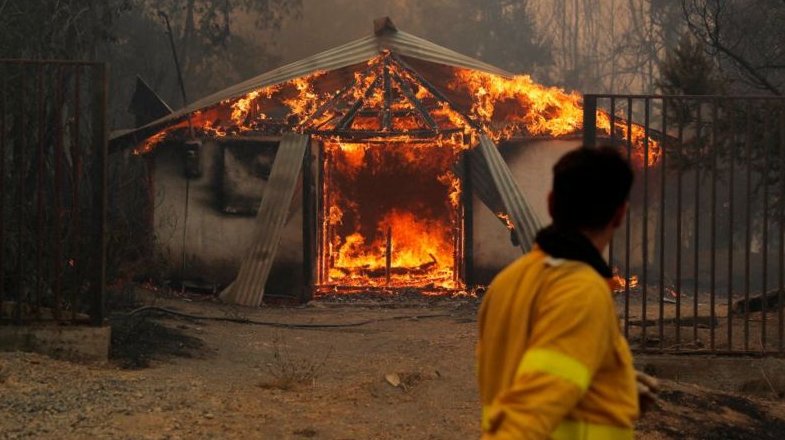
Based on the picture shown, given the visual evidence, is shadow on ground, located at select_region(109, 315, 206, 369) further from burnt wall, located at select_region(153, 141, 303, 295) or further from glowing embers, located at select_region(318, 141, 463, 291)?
glowing embers, located at select_region(318, 141, 463, 291)

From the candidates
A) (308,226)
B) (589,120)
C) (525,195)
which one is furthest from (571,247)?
(525,195)

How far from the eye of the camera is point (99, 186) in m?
8.33

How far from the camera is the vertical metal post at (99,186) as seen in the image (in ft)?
27.2

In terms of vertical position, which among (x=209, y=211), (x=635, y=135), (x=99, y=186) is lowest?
(x=209, y=211)

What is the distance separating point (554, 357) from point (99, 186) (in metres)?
6.71

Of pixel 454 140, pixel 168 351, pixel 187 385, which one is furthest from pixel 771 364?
pixel 454 140

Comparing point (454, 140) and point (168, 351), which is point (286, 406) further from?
point (454, 140)

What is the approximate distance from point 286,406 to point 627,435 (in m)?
4.93

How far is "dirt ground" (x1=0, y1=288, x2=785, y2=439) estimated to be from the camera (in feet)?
21.0

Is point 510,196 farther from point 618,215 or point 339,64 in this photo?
point 618,215

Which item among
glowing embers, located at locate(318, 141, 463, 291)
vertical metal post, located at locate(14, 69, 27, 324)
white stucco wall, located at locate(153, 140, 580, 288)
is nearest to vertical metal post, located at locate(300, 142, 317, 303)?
white stucco wall, located at locate(153, 140, 580, 288)

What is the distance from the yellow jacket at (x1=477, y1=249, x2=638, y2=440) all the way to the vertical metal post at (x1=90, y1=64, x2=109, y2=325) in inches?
250

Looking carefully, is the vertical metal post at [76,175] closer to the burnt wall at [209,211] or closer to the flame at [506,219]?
the burnt wall at [209,211]

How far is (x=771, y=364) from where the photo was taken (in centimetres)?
823
